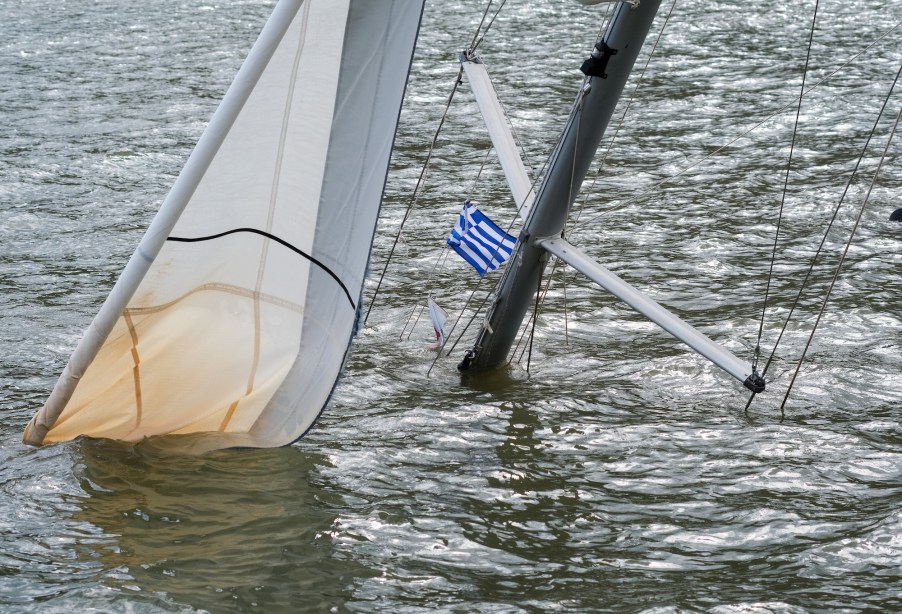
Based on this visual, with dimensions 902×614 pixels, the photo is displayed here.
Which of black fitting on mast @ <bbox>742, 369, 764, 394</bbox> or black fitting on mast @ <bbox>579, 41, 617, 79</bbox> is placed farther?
black fitting on mast @ <bbox>579, 41, 617, 79</bbox>

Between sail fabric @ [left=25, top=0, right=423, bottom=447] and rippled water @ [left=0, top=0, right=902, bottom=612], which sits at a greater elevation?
sail fabric @ [left=25, top=0, right=423, bottom=447]

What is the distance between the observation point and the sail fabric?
6.54m

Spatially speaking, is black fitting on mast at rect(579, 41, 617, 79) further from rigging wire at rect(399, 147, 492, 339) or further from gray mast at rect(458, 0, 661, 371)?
rigging wire at rect(399, 147, 492, 339)

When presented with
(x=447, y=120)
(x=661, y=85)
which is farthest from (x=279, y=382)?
(x=661, y=85)

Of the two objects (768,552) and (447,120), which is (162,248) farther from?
(447,120)

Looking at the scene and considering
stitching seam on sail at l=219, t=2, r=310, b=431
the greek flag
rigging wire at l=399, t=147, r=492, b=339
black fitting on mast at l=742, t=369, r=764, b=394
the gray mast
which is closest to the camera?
stitching seam on sail at l=219, t=2, r=310, b=431

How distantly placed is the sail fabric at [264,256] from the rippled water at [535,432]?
35 centimetres

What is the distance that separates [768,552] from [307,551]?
232 cm

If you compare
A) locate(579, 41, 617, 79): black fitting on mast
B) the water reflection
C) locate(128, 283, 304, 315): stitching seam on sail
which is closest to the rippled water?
the water reflection

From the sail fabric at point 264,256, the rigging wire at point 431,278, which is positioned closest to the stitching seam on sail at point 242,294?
the sail fabric at point 264,256

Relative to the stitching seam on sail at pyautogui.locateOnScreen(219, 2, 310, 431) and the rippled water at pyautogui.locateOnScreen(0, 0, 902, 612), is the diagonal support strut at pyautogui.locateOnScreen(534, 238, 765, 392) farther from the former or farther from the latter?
the stitching seam on sail at pyautogui.locateOnScreen(219, 2, 310, 431)

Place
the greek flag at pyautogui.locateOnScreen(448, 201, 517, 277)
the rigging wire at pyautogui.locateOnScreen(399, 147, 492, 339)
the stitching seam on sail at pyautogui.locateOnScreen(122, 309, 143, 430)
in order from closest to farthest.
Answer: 1. the stitching seam on sail at pyautogui.locateOnScreen(122, 309, 143, 430)
2. the greek flag at pyautogui.locateOnScreen(448, 201, 517, 277)
3. the rigging wire at pyautogui.locateOnScreen(399, 147, 492, 339)

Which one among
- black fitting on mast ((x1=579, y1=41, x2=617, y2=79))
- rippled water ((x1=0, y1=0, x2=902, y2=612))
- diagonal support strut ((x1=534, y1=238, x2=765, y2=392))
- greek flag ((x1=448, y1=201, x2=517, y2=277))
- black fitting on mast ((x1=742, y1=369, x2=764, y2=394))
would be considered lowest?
rippled water ((x1=0, y1=0, x2=902, y2=612))

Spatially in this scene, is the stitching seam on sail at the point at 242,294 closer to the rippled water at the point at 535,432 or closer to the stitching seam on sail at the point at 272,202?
the stitching seam on sail at the point at 272,202
